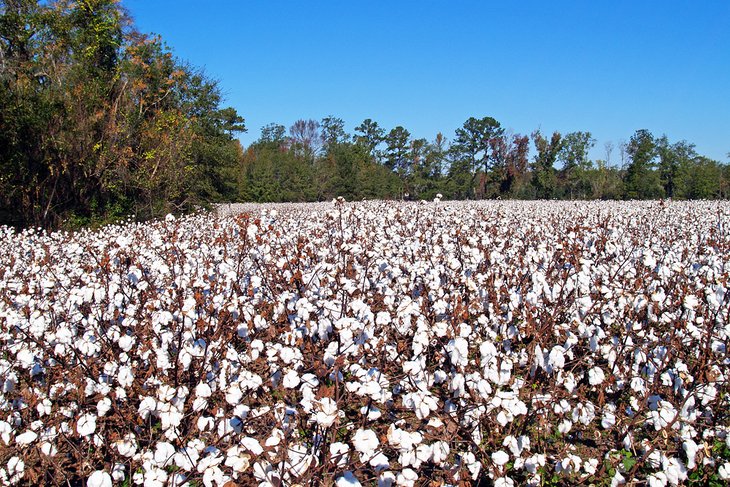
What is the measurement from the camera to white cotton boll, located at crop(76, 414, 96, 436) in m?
2.66

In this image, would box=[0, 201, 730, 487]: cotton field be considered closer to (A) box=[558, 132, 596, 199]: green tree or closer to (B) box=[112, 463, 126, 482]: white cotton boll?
(B) box=[112, 463, 126, 482]: white cotton boll

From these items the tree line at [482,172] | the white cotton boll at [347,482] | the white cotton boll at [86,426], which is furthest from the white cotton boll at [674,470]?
the tree line at [482,172]

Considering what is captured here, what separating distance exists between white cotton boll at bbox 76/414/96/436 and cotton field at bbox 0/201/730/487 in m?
0.01

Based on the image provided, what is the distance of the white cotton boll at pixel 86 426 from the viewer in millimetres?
2662

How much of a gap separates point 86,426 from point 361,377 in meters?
1.52

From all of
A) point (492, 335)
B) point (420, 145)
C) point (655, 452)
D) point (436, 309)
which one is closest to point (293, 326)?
point (436, 309)

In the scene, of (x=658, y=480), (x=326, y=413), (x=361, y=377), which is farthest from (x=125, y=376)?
(x=658, y=480)

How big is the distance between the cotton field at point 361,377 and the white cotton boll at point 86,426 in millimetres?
11

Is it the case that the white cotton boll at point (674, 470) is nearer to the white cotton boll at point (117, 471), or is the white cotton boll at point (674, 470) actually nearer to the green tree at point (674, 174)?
the white cotton boll at point (117, 471)

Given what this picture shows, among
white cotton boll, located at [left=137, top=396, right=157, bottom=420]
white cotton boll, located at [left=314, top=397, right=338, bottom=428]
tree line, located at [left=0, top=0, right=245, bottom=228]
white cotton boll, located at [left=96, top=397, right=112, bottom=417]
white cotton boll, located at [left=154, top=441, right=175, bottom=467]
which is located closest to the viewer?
white cotton boll, located at [left=314, top=397, right=338, bottom=428]

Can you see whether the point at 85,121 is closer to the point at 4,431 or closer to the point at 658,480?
the point at 4,431

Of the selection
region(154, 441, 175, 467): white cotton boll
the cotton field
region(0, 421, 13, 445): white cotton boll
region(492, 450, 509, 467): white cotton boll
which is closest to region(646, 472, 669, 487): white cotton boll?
the cotton field

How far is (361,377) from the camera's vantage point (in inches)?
117

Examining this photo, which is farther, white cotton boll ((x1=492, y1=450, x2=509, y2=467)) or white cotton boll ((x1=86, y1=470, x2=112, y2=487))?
white cotton boll ((x1=492, y1=450, x2=509, y2=467))
